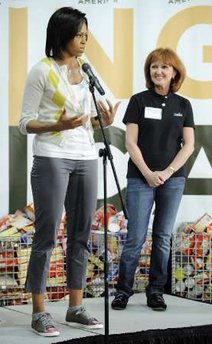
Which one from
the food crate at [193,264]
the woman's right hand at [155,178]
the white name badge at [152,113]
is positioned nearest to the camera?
the woman's right hand at [155,178]

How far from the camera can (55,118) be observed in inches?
124

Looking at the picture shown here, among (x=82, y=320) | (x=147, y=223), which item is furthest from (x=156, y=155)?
(x=82, y=320)

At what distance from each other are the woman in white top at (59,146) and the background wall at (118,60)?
137 centimetres

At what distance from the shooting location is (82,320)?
132 inches

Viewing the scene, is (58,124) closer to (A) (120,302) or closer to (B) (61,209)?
(B) (61,209)

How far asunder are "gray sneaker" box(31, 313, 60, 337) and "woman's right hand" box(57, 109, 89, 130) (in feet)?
2.69

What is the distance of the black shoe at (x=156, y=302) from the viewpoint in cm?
390

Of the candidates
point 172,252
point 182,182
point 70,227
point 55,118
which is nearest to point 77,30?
point 55,118

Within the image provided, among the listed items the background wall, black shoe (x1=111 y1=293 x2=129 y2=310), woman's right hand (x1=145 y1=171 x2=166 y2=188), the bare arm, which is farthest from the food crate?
the bare arm

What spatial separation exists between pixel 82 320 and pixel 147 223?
2.45 ft

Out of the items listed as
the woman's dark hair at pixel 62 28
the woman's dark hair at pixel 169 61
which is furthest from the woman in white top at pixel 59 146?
the woman's dark hair at pixel 169 61

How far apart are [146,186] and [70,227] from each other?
681 millimetres

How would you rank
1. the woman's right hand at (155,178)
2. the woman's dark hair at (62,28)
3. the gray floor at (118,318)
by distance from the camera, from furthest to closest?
the woman's right hand at (155,178), the gray floor at (118,318), the woman's dark hair at (62,28)

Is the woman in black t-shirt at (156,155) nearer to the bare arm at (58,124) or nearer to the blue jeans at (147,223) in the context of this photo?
the blue jeans at (147,223)
